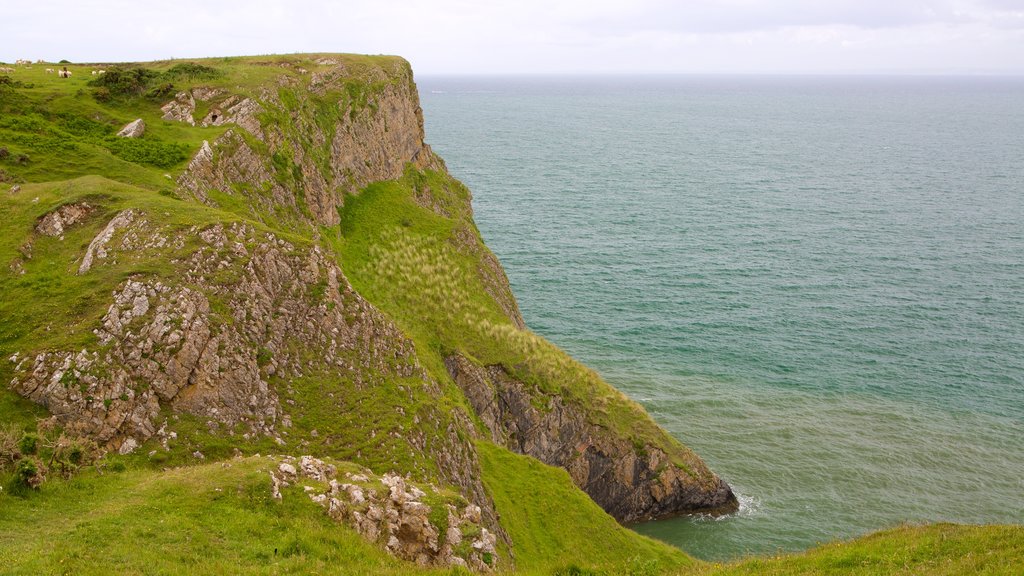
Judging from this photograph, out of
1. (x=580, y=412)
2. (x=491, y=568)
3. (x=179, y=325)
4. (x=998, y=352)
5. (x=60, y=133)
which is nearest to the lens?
(x=491, y=568)

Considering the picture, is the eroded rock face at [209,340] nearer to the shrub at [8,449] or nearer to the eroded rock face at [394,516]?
the shrub at [8,449]

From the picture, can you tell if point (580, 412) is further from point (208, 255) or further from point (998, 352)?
point (998, 352)

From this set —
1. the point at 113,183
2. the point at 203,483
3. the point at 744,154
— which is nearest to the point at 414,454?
the point at 203,483

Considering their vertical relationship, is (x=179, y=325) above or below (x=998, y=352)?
above

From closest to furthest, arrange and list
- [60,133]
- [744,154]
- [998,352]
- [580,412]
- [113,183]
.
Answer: [113,183] < [60,133] < [580,412] < [998,352] < [744,154]

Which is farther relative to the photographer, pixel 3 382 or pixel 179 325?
pixel 179 325

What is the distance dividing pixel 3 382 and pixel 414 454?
17987 millimetres

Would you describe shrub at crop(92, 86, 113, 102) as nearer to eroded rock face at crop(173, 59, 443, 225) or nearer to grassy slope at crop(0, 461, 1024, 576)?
eroded rock face at crop(173, 59, 443, 225)

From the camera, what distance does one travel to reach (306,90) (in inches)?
2628

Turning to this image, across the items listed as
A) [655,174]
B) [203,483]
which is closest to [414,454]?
[203,483]

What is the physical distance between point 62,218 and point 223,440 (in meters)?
17.4

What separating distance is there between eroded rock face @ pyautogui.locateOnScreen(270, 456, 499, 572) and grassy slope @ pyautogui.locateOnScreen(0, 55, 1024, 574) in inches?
35.3

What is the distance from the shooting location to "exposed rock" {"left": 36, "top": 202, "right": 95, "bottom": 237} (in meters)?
36.8

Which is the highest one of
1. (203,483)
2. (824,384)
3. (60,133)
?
(60,133)
